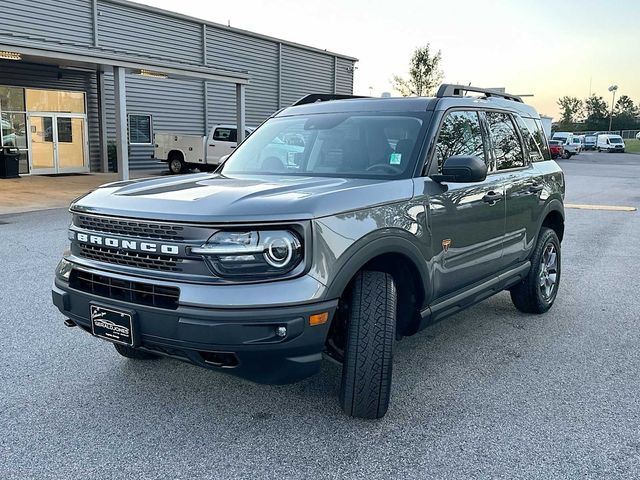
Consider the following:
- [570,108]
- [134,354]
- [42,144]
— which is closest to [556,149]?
[42,144]

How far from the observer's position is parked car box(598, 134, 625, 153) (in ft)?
188

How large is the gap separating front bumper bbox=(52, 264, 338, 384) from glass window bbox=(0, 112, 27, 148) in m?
19.6

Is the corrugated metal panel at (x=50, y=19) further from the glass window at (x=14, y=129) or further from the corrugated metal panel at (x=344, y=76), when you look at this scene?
the corrugated metal panel at (x=344, y=76)

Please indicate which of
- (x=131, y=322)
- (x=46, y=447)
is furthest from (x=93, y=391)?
(x=131, y=322)

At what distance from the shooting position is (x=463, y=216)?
404 cm

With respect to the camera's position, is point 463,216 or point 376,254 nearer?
point 376,254

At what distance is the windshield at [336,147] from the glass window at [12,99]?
1829cm

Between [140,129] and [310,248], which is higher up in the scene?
[140,129]

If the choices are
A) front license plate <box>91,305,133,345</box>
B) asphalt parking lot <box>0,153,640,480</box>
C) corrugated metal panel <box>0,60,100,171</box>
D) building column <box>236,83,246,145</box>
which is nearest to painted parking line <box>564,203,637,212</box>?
asphalt parking lot <box>0,153,640,480</box>

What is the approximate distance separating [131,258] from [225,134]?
1871cm

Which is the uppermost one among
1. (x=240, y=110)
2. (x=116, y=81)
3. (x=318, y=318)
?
(x=116, y=81)

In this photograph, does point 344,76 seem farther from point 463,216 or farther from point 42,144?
point 463,216

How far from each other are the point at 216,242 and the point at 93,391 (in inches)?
61.7

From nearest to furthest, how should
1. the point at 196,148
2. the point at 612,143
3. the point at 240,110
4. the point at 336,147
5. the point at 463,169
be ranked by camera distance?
the point at 463,169, the point at 336,147, the point at 240,110, the point at 196,148, the point at 612,143
